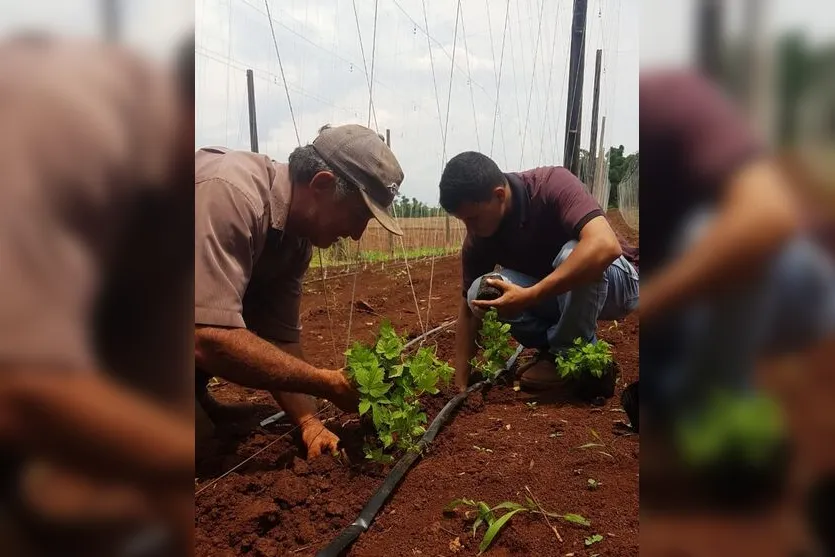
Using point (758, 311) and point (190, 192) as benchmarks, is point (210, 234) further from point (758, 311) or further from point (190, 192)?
point (758, 311)

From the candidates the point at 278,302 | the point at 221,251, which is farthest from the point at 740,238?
the point at 278,302

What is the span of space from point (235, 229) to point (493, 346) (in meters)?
1.66

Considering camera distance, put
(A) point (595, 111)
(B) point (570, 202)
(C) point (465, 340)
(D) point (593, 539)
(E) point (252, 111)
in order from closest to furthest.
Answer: (D) point (593, 539), (B) point (570, 202), (C) point (465, 340), (E) point (252, 111), (A) point (595, 111)

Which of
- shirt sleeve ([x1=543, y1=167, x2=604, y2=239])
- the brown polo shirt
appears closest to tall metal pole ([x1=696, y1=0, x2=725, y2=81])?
the brown polo shirt

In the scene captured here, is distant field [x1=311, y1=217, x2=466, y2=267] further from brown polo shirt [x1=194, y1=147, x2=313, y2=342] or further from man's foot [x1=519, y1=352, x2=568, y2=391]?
brown polo shirt [x1=194, y1=147, x2=313, y2=342]

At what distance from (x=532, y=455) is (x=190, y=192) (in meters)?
1.92

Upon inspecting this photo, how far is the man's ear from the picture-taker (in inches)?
81.5

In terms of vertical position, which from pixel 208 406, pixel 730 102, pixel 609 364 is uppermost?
pixel 730 102

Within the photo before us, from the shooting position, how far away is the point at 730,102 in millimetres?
499

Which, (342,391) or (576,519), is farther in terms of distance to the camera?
(342,391)

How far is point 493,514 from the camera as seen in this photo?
168cm

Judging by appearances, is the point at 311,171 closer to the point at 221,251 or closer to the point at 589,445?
the point at 221,251

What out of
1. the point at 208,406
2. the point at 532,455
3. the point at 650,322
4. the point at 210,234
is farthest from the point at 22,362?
the point at 208,406

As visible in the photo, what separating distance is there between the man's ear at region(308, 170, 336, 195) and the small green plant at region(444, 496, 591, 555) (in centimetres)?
116
